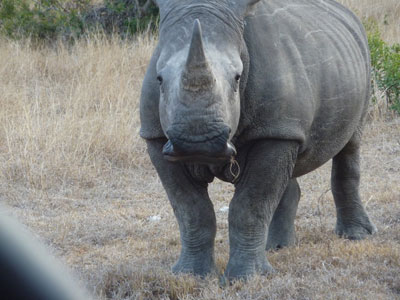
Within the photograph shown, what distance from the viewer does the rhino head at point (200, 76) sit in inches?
126

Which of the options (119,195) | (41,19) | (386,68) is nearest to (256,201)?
(119,195)

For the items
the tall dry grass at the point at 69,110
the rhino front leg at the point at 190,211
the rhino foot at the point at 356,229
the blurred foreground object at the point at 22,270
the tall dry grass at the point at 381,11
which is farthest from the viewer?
the tall dry grass at the point at 381,11

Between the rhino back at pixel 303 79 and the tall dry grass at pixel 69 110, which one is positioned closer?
the rhino back at pixel 303 79

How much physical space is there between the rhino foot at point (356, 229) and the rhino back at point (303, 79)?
37.0 inches

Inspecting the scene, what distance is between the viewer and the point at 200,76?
320cm

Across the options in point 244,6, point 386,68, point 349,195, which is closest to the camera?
point 244,6

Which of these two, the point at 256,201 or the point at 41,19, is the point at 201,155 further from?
the point at 41,19

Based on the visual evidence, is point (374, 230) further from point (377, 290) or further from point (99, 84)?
point (99, 84)

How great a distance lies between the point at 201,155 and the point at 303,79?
1.13 meters

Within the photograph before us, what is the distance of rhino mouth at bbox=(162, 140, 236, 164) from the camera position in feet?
10.6

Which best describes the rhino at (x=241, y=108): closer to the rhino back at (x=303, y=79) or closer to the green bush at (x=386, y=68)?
the rhino back at (x=303, y=79)

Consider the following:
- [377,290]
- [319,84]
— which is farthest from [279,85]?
[377,290]

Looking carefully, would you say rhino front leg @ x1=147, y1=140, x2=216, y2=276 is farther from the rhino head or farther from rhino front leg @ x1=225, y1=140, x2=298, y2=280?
the rhino head

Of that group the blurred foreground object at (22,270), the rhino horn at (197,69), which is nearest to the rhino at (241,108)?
the rhino horn at (197,69)
